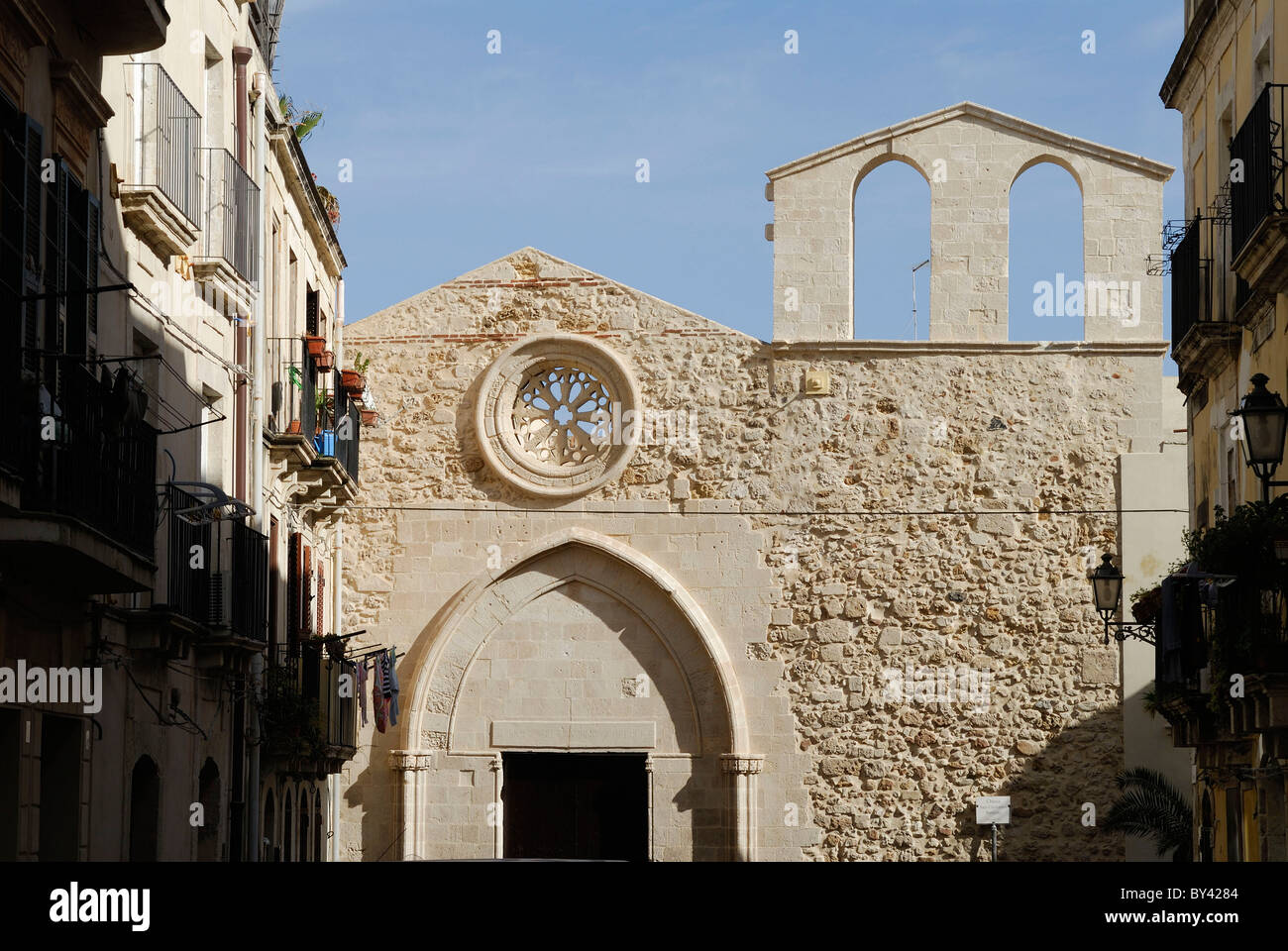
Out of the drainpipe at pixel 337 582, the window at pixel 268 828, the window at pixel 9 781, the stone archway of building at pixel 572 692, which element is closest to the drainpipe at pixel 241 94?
the window at pixel 268 828

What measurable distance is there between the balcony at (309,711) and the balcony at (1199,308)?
825cm

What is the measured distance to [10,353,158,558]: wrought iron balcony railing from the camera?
932 cm

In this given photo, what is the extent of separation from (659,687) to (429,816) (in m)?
2.97

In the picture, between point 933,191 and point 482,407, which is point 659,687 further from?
point 933,191

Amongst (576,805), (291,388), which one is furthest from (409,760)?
(291,388)

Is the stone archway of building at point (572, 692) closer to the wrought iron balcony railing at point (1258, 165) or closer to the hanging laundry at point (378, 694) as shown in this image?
the hanging laundry at point (378, 694)

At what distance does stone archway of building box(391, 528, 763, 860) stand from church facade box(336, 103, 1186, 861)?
4cm

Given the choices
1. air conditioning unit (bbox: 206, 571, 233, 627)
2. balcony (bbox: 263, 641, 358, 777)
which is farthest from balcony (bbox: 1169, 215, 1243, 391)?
balcony (bbox: 263, 641, 358, 777)

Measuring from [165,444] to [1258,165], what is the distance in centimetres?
768

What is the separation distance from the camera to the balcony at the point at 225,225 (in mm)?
15266

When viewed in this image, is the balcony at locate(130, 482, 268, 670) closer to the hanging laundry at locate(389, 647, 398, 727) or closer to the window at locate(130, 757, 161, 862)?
the window at locate(130, 757, 161, 862)
